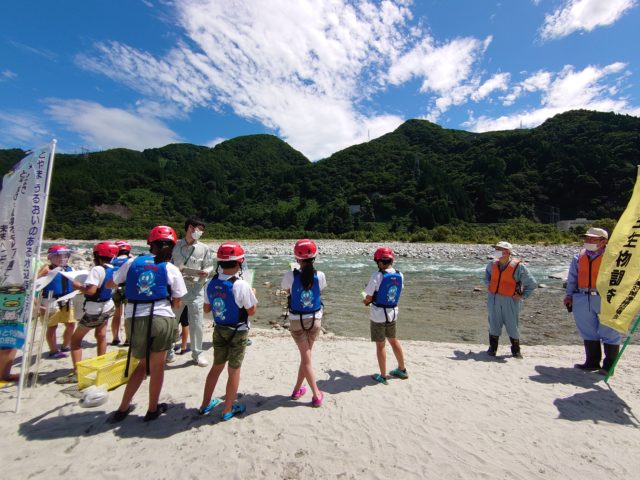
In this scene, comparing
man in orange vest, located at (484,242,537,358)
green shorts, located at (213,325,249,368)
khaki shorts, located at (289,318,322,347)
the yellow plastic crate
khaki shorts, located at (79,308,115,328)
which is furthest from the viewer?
man in orange vest, located at (484,242,537,358)

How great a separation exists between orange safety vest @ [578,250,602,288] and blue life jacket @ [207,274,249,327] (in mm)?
5209

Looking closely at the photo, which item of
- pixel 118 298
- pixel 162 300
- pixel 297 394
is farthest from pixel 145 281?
pixel 118 298

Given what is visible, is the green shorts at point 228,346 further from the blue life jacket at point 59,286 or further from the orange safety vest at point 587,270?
the orange safety vest at point 587,270

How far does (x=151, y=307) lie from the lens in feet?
10.6

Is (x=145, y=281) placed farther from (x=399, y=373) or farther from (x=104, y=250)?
(x=399, y=373)

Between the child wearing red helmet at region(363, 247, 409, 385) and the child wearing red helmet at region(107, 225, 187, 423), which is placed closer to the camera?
the child wearing red helmet at region(107, 225, 187, 423)

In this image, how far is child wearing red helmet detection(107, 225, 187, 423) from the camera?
126 inches

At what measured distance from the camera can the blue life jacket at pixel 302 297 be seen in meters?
3.62

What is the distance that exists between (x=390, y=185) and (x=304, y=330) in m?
103

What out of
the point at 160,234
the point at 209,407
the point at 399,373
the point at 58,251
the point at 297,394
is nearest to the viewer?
the point at 160,234

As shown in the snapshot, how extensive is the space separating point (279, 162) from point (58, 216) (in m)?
105

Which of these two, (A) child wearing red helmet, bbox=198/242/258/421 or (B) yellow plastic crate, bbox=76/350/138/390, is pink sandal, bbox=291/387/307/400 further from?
(B) yellow plastic crate, bbox=76/350/138/390

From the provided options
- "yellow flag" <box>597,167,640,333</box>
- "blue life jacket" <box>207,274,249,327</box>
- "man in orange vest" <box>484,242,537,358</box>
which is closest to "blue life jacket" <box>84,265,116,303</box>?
"blue life jacket" <box>207,274,249,327</box>

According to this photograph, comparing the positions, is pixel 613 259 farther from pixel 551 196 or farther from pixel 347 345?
pixel 551 196
